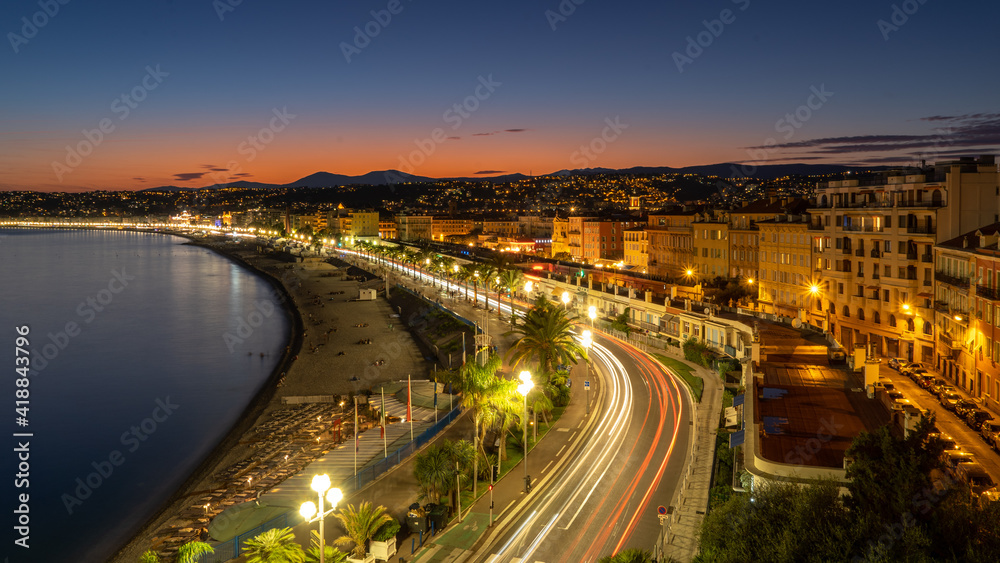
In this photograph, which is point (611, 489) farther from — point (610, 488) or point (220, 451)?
point (220, 451)

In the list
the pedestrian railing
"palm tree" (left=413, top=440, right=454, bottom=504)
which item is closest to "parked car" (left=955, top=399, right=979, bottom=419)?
the pedestrian railing

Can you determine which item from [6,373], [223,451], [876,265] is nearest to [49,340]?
[6,373]

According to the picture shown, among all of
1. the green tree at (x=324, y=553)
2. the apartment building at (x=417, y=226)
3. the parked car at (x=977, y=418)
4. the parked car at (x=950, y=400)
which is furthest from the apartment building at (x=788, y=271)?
the apartment building at (x=417, y=226)

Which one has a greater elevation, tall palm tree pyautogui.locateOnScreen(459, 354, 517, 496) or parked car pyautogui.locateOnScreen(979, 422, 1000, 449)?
tall palm tree pyautogui.locateOnScreen(459, 354, 517, 496)

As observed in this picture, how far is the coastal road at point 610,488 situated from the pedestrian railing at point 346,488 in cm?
491

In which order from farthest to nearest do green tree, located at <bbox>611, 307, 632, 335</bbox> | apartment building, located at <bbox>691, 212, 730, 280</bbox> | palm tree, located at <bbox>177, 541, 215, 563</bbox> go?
1. apartment building, located at <bbox>691, 212, 730, 280</bbox>
2. green tree, located at <bbox>611, 307, 632, 335</bbox>
3. palm tree, located at <bbox>177, 541, 215, 563</bbox>

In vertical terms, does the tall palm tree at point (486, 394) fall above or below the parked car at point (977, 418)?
above

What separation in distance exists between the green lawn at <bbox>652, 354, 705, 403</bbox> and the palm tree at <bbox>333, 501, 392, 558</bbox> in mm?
15100

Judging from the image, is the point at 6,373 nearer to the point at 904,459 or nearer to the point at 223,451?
the point at 223,451

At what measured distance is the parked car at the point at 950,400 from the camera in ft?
89.3

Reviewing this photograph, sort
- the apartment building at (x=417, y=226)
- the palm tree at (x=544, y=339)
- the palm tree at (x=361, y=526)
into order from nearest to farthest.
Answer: the palm tree at (x=361, y=526), the palm tree at (x=544, y=339), the apartment building at (x=417, y=226)

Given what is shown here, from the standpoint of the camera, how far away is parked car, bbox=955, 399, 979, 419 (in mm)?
25780

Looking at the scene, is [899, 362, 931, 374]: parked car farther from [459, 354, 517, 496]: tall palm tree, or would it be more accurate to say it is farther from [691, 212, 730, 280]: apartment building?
[459, 354, 517, 496]: tall palm tree

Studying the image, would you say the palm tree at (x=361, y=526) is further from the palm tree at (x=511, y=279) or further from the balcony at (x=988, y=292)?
the palm tree at (x=511, y=279)
